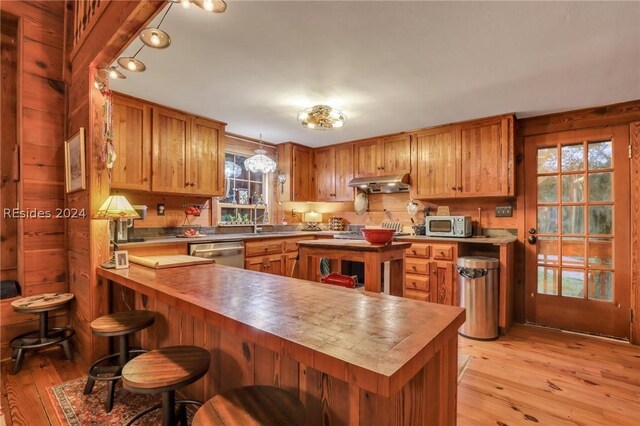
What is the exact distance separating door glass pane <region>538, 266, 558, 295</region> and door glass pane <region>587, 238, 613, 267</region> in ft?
1.14

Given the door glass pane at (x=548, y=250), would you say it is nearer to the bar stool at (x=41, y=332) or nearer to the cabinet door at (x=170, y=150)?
the cabinet door at (x=170, y=150)

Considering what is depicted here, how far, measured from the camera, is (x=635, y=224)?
291cm

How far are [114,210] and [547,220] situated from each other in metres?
4.17

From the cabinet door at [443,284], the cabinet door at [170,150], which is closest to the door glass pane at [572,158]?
the cabinet door at [443,284]

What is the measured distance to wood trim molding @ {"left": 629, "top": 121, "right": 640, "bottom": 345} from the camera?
2.89 meters

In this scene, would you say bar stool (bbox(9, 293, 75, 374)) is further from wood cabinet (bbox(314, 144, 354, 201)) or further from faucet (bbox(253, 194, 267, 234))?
wood cabinet (bbox(314, 144, 354, 201))

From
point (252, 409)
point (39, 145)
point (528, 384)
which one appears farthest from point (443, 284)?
point (39, 145)

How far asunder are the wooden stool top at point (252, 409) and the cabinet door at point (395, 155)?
3521 mm

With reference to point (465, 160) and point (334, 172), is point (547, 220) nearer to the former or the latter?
point (465, 160)

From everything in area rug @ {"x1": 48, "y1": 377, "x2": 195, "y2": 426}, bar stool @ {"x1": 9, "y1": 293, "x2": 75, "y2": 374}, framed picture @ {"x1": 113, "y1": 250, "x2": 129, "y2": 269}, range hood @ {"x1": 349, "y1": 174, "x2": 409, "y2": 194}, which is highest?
range hood @ {"x1": 349, "y1": 174, "x2": 409, "y2": 194}

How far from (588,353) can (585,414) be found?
115 centimetres

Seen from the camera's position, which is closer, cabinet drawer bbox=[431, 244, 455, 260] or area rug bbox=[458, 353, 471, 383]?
area rug bbox=[458, 353, 471, 383]

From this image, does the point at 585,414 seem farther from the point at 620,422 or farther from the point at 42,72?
the point at 42,72

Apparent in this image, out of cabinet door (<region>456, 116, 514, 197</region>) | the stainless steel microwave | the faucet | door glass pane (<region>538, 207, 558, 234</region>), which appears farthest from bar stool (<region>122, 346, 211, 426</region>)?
door glass pane (<region>538, 207, 558, 234</region>)
